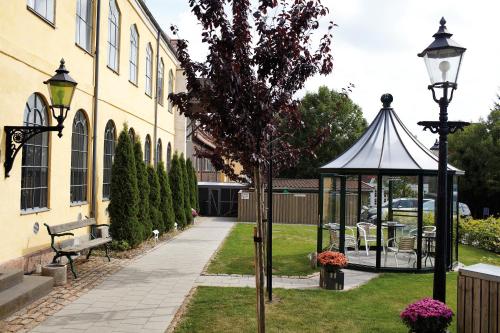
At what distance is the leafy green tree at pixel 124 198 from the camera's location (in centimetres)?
1312

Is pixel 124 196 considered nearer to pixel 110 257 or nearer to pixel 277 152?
pixel 110 257

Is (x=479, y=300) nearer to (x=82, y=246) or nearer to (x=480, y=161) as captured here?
(x=82, y=246)

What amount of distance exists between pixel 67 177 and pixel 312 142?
20.9 ft

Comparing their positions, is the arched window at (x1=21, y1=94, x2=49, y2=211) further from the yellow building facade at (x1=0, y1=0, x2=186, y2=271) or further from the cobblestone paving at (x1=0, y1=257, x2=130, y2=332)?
the cobblestone paving at (x1=0, y1=257, x2=130, y2=332)

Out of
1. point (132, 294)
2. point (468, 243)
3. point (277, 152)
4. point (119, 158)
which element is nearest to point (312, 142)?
point (277, 152)

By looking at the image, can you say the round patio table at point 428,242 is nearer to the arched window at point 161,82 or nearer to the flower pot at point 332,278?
the flower pot at point 332,278

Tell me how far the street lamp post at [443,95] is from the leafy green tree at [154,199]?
39.6ft

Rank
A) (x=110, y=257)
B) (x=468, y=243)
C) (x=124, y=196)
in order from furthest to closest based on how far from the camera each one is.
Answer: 1. (x=468, y=243)
2. (x=124, y=196)
3. (x=110, y=257)

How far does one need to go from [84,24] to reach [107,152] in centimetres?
399

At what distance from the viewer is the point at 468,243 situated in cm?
1808

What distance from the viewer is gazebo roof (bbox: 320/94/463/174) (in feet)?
37.2

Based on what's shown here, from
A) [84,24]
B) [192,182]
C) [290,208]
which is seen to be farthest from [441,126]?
[290,208]

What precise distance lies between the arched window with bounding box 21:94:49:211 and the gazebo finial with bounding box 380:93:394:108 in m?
8.82

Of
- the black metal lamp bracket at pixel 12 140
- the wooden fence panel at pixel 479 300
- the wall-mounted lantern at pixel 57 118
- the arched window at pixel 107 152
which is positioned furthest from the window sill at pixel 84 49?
the wooden fence panel at pixel 479 300
